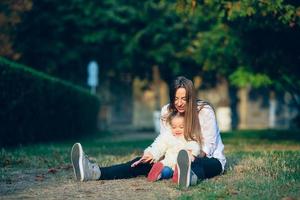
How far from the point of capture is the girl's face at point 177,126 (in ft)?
23.8

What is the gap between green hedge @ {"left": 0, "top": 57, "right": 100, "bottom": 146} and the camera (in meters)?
13.3

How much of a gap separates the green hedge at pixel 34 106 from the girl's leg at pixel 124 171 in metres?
Result: 6.21

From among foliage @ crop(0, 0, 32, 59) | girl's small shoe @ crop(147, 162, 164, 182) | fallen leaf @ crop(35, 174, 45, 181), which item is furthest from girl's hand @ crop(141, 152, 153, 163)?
foliage @ crop(0, 0, 32, 59)

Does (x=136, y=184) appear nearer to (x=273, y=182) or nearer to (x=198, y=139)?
(x=198, y=139)

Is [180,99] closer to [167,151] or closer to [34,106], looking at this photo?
[167,151]

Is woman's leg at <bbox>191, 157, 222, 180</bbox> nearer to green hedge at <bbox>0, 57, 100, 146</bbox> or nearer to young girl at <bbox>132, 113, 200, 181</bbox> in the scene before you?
young girl at <bbox>132, 113, 200, 181</bbox>

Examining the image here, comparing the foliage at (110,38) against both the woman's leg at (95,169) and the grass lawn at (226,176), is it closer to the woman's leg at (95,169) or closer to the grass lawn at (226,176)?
the grass lawn at (226,176)

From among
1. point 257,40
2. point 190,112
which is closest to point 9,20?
point 257,40

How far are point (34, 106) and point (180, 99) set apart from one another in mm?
8621

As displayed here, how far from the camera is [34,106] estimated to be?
49.8 feet

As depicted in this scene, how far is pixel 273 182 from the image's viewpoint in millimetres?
6867

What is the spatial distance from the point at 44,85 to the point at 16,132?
211cm

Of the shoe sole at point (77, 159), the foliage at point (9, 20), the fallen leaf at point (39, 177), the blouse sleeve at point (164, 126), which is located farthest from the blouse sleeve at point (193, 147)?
the foliage at point (9, 20)

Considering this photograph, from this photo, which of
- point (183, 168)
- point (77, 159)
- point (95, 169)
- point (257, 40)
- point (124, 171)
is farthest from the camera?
point (257, 40)
